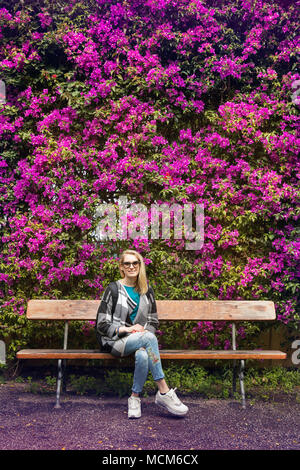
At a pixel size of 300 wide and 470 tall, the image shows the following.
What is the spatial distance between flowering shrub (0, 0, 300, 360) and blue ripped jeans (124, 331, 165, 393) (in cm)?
117

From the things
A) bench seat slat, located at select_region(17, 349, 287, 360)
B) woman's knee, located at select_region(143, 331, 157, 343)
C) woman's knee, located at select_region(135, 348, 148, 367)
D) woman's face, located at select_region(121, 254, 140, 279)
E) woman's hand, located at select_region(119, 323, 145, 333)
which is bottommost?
bench seat slat, located at select_region(17, 349, 287, 360)

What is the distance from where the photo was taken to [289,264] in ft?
15.5

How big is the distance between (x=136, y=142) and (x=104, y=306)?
1939 mm

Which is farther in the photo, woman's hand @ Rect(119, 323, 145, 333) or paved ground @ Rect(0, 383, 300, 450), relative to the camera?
woman's hand @ Rect(119, 323, 145, 333)

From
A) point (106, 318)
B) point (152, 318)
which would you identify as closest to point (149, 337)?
point (152, 318)

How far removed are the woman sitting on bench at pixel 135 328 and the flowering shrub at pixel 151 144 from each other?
860mm

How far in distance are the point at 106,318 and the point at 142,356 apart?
478mm

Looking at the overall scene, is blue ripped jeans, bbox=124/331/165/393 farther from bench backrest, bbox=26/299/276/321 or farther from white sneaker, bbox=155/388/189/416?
bench backrest, bbox=26/299/276/321

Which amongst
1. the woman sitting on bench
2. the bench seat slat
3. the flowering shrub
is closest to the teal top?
the woman sitting on bench

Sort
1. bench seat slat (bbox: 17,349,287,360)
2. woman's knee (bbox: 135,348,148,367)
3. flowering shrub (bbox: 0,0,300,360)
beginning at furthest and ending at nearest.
→ flowering shrub (bbox: 0,0,300,360), bench seat slat (bbox: 17,349,287,360), woman's knee (bbox: 135,348,148,367)

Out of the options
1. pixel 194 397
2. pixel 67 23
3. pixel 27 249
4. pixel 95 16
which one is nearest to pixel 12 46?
pixel 67 23

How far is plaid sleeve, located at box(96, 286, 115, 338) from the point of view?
3737 millimetres

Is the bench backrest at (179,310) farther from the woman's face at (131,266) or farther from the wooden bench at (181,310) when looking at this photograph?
the woman's face at (131,266)
